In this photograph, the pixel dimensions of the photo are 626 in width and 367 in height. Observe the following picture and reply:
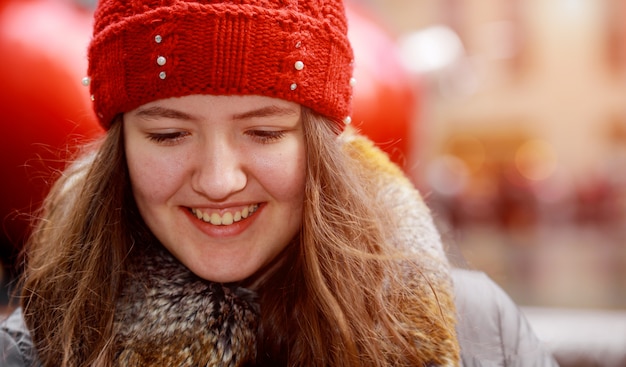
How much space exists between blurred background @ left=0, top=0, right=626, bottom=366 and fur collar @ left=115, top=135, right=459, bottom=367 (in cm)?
27

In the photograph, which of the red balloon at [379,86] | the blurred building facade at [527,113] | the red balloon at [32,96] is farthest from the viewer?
the blurred building facade at [527,113]

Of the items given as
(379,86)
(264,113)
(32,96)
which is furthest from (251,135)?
(379,86)

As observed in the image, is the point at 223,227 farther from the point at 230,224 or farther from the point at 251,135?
the point at 251,135

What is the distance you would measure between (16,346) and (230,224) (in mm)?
551

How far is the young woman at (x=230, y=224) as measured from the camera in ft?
4.31

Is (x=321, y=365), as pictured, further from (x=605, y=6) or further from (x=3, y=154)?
(x=605, y=6)

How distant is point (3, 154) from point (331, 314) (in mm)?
1332

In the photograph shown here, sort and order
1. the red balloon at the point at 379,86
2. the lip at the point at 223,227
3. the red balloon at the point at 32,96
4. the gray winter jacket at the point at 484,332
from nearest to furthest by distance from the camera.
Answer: the lip at the point at 223,227 → the gray winter jacket at the point at 484,332 → the red balloon at the point at 32,96 → the red balloon at the point at 379,86

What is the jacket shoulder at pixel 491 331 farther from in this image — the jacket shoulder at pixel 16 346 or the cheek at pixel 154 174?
the jacket shoulder at pixel 16 346

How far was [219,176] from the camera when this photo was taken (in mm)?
1281

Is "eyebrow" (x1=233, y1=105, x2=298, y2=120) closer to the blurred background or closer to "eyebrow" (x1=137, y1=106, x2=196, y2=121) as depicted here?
"eyebrow" (x1=137, y1=106, x2=196, y2=121)

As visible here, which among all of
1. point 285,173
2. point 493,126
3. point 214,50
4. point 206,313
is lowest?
point 206,313

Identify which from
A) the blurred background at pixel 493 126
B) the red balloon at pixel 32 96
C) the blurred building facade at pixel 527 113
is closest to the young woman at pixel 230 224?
the blurred background at pixel 493 126

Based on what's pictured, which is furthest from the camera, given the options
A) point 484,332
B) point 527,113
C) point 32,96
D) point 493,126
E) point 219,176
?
point 493,126
